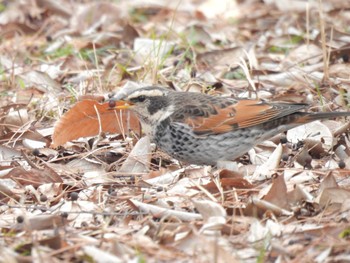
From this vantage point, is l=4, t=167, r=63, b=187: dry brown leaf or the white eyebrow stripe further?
the white eyebrow stripe

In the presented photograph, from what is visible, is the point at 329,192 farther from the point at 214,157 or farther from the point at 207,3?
the point at 207,3

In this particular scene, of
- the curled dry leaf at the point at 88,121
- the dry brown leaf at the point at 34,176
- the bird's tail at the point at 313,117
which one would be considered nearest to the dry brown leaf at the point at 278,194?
the bird's tail at the point at 313,117

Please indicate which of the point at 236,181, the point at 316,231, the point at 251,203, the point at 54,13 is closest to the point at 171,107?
the point at 236,181

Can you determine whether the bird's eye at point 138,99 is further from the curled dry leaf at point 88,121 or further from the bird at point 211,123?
the curled dry leaf at point 88,121

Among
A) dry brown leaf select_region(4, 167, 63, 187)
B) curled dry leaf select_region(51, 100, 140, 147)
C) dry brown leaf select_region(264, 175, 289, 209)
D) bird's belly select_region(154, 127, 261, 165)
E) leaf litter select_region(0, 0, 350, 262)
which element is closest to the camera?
leaf litter select_region(0, 0, 350, 262)

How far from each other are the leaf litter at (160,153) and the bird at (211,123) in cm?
15

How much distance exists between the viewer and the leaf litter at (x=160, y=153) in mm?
4859

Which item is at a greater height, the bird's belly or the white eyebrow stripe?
the white eyebrow stripe

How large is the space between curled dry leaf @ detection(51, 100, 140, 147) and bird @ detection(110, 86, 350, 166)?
1.04 ft

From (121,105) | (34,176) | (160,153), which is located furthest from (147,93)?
(34,176)

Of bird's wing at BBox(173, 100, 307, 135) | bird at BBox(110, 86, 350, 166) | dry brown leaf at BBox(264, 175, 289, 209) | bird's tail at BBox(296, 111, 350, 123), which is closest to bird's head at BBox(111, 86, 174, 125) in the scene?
bird at BBox(110, 86, 350, 166)

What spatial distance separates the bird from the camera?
6582mm

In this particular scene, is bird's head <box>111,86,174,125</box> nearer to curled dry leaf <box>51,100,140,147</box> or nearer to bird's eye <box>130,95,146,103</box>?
bird's eye <box>130,95,146,103</box>

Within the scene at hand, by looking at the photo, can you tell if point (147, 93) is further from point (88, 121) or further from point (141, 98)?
point (88, 121)
